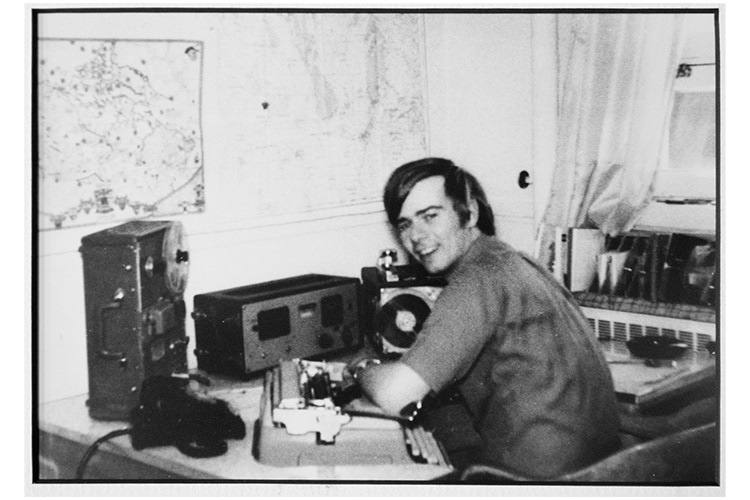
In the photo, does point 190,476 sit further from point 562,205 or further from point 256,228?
point 562,205

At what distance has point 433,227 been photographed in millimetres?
1864

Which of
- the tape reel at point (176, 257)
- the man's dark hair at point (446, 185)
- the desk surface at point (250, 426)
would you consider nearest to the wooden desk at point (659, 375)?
the desk surface at point (250, 426)

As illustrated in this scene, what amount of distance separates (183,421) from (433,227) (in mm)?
813

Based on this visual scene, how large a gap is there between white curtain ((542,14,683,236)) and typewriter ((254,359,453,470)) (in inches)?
32.2

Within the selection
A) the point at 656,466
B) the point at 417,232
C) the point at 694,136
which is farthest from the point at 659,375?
the point at 417,232

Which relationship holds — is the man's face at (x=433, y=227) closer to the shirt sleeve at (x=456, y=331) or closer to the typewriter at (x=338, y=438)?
the shirt sleeve at (x=456, y=331)

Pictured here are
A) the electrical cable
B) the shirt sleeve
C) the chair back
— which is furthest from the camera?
the electrical cable

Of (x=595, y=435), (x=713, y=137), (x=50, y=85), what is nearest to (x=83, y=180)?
(x=50, y=85)

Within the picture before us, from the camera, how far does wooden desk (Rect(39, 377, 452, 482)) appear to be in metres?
1.65

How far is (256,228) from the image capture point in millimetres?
1957

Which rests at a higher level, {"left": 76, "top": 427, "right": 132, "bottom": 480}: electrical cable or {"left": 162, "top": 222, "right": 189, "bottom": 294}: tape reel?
{"left": 162, "top": 222, "right": 189, "bottom": 294}: tape reel

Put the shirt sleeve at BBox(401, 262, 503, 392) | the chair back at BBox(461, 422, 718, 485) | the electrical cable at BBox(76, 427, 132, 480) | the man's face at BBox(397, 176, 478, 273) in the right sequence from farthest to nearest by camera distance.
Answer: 1. the man's face at BBox(397, 176, 478, 273)
2. the electrical cable at BBox(76, 427, 132, 480)
3. the shirt sleeve at BBox(401, 262, 503, 392)
4. the chair back at BBox(461, 422, 718, 485)

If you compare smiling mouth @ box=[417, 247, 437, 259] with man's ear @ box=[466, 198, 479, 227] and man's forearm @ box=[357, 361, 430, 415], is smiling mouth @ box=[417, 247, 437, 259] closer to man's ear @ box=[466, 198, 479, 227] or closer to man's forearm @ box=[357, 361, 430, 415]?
man's ear @ box=[466, 198, 479, 227]

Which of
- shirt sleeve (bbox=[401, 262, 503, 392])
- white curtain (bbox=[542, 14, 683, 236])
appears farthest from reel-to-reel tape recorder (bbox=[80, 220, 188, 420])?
white curtain (bbox=[542, 14, 683, 236])
